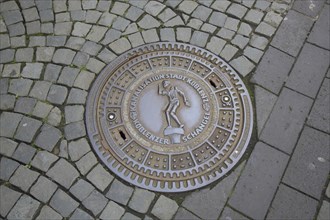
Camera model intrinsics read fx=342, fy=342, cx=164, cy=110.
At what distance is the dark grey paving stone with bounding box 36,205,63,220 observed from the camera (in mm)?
2816

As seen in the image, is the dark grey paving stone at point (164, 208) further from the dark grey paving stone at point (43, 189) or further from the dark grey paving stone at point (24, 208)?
the dark grey paving stone at point (24, 208)

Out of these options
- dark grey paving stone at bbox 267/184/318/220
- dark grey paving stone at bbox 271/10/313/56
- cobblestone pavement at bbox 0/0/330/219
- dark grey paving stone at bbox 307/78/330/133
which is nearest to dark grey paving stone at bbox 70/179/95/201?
cobblestone pavement at bbox 0/0/330/219

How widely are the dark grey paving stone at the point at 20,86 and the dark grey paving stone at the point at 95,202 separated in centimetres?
127

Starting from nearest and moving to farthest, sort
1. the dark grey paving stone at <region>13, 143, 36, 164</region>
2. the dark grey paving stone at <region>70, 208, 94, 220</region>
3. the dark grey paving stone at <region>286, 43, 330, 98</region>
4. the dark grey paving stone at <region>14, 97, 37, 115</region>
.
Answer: the dark grey paving stone at <region>70, 208, 94, 220</region>, the dark grey paving stone at <region>13, 143, 36, 164</region>, the dark grey paving stone at <region>14, 97, 37, 115</region>, the dark grey paving stone at <region>286, 43, 330, 98</region>

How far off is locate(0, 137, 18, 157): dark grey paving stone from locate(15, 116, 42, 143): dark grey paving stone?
72 millimetres

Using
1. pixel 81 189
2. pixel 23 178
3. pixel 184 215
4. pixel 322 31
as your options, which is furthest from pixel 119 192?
pixel 322 31

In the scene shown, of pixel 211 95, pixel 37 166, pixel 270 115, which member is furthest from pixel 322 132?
pixel 37 166

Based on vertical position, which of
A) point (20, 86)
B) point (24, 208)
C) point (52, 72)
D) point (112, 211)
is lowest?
point (24, 208)

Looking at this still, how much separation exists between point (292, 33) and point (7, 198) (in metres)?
3.27

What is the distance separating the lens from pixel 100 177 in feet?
9.79

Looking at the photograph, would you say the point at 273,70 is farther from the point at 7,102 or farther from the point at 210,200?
the point at 7,102

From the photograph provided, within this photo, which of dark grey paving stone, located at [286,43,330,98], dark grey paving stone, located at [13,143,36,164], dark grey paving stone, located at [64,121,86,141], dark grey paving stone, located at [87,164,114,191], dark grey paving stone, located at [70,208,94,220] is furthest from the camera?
dark grey paving stone, located at [286,43,330,98]

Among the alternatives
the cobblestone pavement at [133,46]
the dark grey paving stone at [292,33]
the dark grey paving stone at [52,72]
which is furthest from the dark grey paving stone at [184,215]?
the dark grey paving stone at [292,33]

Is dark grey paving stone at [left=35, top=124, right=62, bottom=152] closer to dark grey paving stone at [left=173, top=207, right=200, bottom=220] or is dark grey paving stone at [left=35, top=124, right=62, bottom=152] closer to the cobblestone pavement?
the cobblestone pavement
